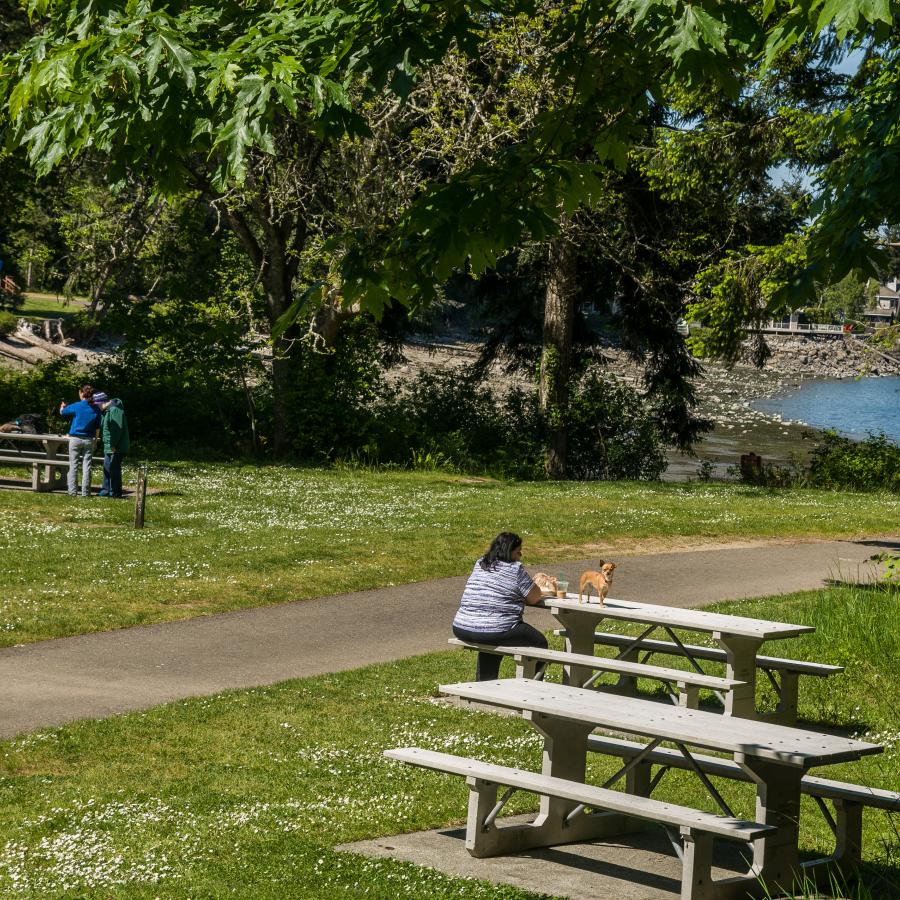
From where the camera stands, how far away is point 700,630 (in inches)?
348

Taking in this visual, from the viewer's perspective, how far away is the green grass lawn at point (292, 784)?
19.9ft

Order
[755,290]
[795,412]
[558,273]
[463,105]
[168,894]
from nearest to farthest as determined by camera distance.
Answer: [168,894] → [755,290] → [463,105] → [558,273] → [795,412]

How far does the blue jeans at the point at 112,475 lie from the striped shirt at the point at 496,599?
11.4 meters

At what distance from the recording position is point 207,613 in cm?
1298

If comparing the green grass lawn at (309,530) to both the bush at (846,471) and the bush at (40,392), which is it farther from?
the bush at (40,392)

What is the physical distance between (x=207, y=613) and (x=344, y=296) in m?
7.33

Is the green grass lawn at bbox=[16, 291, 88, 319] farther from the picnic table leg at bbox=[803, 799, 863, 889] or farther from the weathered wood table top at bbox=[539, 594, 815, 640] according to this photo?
the picnic table leg at bbox=[803, 799, 863, 889]

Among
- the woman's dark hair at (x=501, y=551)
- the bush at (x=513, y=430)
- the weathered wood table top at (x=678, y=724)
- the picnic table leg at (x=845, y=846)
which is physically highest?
the bush at (x=513, y=430)

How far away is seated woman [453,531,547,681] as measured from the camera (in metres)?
9.63

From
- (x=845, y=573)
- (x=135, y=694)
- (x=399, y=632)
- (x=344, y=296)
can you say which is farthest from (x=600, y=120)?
(x=845, y=573)

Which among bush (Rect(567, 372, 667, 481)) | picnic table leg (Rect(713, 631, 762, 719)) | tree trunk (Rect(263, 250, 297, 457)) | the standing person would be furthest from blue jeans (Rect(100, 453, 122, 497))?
picnic table leg (Rect(713, 631, 762, 719))

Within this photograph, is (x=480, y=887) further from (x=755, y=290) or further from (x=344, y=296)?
(x=755, y=290)

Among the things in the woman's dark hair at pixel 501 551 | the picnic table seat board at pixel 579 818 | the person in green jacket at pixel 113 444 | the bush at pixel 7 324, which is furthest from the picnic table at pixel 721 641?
the bush at pixel 7 324

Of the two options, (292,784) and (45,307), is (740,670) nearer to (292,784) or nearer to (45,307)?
(292,784)
